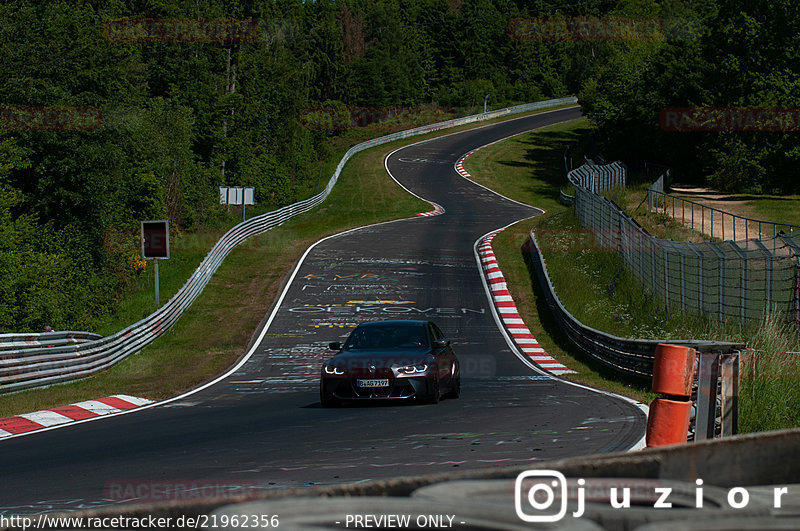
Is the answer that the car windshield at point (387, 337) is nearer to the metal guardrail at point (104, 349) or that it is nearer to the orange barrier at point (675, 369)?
the metal guardrail at point (104, 349)

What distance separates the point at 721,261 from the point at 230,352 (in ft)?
45.0

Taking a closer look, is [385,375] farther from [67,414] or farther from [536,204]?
[536,204]

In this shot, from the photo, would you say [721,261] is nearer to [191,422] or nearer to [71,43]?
[191,422]

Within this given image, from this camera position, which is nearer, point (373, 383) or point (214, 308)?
point (373, 383)

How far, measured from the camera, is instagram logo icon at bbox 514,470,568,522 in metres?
3.43

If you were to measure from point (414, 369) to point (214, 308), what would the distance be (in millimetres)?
19128

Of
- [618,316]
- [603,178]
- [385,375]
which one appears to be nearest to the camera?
[385,375]

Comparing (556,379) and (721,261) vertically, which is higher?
(721,261)

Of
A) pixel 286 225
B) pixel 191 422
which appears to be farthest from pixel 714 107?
pixel 191 422

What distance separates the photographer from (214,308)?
107 ft

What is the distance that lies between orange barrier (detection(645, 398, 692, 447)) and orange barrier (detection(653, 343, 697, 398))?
4.0 inches

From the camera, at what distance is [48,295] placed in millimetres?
34938

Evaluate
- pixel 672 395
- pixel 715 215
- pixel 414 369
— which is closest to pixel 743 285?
pixel 414 369

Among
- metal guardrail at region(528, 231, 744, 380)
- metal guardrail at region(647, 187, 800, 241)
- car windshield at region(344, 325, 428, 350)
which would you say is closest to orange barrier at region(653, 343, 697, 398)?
metal guardrail at region(528, 231, 744, 380)
